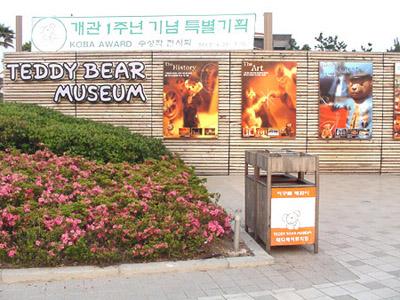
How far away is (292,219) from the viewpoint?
5.80 meters

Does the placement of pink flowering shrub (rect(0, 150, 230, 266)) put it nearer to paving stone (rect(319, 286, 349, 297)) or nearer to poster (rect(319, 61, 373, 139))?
paving stone (rect(319, 286, 349, 297))

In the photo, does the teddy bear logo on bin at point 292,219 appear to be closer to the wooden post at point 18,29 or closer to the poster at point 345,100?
the poster at point 345,100

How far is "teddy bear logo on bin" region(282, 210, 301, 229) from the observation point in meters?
5.79

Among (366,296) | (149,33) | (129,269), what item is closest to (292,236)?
(366,296)

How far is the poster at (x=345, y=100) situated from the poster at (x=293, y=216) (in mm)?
7354

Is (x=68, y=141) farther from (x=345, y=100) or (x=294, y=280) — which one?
(x=345, y=100)

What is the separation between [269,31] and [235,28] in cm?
104

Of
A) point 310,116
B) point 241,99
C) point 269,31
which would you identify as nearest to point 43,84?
point 241,99

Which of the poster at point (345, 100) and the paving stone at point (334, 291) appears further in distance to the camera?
the poster at point (345, 100)

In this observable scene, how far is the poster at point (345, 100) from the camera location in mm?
12758

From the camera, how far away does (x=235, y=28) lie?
41.1 feet

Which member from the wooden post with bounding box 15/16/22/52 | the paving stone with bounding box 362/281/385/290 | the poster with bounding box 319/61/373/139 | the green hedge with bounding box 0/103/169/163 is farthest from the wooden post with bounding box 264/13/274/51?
the paving stone with bounding box 362/281/385/290

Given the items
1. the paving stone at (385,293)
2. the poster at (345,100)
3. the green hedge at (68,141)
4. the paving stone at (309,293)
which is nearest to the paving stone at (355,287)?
the paving stone at (385,293)

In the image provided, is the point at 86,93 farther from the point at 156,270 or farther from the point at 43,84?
the point at 156,270
